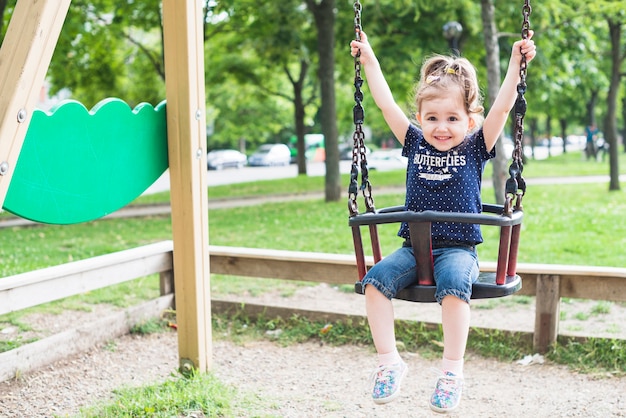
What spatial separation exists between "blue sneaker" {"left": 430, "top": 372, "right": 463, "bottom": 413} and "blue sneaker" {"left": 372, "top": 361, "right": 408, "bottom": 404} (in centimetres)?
15

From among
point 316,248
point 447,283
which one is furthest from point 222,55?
point 447,283

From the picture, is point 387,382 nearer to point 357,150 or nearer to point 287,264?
point 357,150

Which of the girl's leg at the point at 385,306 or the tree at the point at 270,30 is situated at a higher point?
the tree at the point at 270,30

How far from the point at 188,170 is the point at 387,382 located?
176cm

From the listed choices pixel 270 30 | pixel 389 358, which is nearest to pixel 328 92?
pixel 270 30

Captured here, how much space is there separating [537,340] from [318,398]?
4.98 ft

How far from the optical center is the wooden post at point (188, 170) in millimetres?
3799

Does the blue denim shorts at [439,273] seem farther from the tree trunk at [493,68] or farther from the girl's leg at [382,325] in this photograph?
the tree trunk at [493,68]

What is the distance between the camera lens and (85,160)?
11.4ft

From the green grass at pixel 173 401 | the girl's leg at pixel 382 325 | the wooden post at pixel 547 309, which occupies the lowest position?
the green grass at pixel 173 401

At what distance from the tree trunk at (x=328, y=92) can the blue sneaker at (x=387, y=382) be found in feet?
30.6

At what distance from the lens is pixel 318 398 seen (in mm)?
3936

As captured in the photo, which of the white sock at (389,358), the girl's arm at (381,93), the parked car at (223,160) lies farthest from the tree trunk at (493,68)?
the parked car at (223,160)

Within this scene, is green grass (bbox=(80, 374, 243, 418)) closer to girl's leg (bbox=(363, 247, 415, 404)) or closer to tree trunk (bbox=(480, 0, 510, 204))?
girl's leg (bbox=(363, 247, 415, 404))
